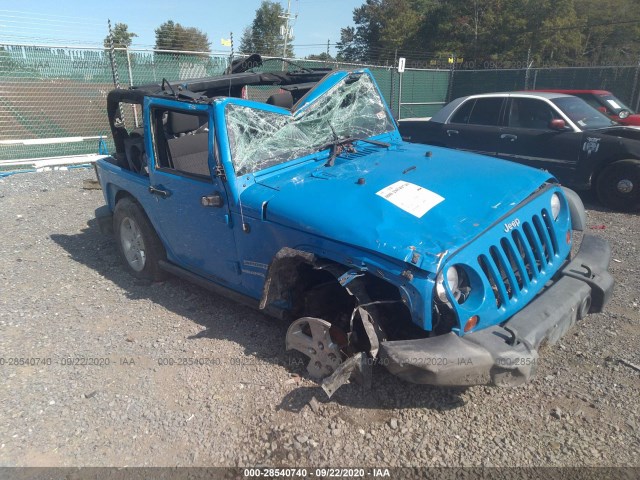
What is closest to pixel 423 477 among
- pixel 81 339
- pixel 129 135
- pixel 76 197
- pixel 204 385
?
pixel 204 385

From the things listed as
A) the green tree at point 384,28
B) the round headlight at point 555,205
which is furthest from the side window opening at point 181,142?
the green tree at point 384,28

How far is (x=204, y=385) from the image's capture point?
11.5 ft

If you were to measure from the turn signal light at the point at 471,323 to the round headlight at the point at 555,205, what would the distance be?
1.36 m

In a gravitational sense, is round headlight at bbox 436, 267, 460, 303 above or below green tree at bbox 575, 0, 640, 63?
below

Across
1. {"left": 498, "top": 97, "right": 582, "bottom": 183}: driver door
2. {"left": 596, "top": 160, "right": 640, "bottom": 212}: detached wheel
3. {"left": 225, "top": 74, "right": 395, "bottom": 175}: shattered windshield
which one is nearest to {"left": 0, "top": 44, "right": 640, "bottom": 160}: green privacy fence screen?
{"left": 498, "top": 97, "right": 582, "bottom": 183}: driver door

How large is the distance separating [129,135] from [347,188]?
3.10 meters

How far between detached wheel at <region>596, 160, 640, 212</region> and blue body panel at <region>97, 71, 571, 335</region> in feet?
13.6

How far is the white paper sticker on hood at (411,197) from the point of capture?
3110 millimetres

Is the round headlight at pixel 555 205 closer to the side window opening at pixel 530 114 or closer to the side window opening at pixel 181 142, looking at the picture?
the side window opening at pixel 181 142

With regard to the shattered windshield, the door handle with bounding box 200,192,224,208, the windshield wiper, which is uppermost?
the shattered windshield

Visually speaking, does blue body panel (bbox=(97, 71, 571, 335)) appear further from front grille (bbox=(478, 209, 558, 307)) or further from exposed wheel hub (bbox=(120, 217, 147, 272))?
exposed wheel hub (bbox=(120, 217, 147, 272))

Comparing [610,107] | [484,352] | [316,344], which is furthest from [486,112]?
[484,352]

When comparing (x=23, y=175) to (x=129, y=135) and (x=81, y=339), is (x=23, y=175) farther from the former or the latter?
(x=81, y=339)

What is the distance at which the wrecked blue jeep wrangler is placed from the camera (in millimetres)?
2756
